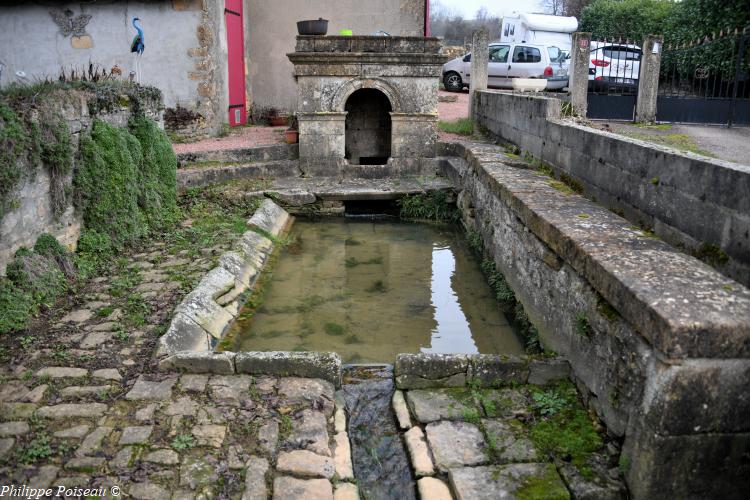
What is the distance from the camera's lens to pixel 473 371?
492 centimetres

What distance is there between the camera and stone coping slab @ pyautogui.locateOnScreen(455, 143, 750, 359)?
10.6ft

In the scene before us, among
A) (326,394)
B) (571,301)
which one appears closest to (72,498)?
(326,394)

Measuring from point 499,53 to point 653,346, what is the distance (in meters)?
18.1

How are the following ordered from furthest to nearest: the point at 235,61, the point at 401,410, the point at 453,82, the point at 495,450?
the point at 453,82
the point at 235,61
the point at 401,410
the point at 495,450

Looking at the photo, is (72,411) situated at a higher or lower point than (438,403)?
higher

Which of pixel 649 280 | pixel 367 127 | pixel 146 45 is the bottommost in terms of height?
pixel 649 280

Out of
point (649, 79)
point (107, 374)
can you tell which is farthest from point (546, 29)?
point (107, 374)

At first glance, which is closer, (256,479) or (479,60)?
(256,479)

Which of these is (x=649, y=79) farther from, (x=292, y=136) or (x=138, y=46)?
(x=138, y=46)

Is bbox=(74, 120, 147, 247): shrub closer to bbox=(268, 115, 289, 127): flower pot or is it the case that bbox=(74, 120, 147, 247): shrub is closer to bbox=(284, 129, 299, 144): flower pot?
bbox=(284, 129, 299, 144): flower pot

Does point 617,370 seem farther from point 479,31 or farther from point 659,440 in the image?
point 479,31

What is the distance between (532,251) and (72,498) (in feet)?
14.7

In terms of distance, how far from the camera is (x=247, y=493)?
361 centimetres

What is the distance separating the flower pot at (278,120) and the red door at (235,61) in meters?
0.74
